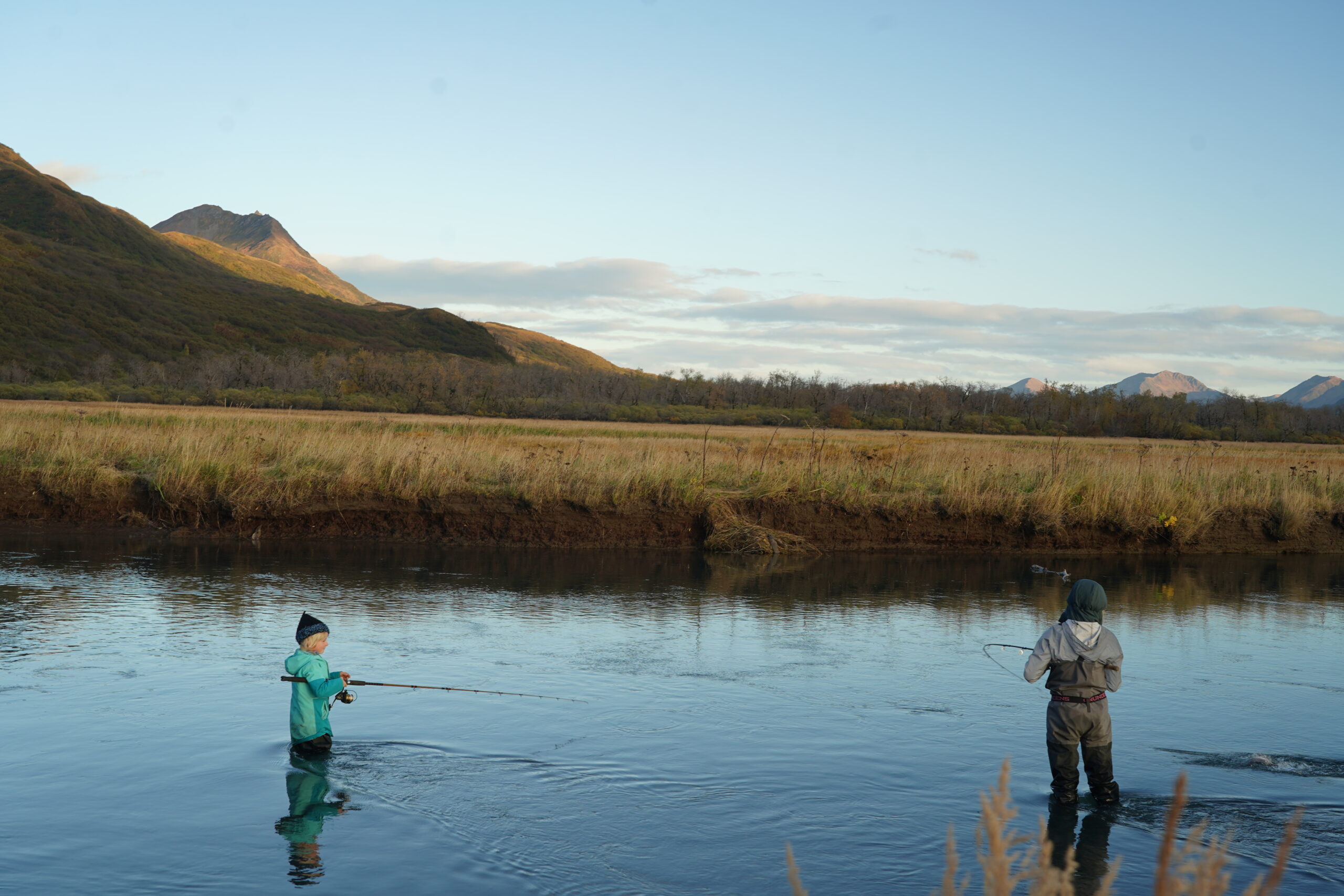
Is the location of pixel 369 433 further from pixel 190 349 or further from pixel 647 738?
pixel 190 349

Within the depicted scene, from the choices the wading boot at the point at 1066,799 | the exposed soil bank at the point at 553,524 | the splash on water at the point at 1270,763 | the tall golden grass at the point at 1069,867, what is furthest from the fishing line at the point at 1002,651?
the exposed soil bank at the point at 553,524

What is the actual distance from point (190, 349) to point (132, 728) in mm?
117228

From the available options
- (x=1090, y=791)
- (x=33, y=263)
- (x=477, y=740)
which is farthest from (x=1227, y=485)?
(x=33, y=263)

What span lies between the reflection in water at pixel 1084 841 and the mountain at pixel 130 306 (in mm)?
98052

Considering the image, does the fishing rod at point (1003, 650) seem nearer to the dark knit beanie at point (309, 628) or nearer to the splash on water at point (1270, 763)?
the splash on water at point (1270, 763)

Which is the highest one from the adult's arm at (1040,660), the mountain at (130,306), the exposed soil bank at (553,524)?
the mountain at (130,306)

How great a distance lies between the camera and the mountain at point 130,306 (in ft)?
332

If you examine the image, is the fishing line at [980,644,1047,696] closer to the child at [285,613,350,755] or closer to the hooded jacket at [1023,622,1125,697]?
the hooded jacket at [1023,622,1125,697]

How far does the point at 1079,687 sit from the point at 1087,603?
0.48 m

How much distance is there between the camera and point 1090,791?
21.0 feet

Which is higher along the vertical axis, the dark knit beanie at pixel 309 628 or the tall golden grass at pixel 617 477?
the tall golden grass at pixel 617 477

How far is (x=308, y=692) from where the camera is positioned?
6684 millimetres

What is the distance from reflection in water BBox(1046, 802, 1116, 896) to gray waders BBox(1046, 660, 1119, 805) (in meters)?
0.11

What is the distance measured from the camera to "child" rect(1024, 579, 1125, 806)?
6.08 metres
